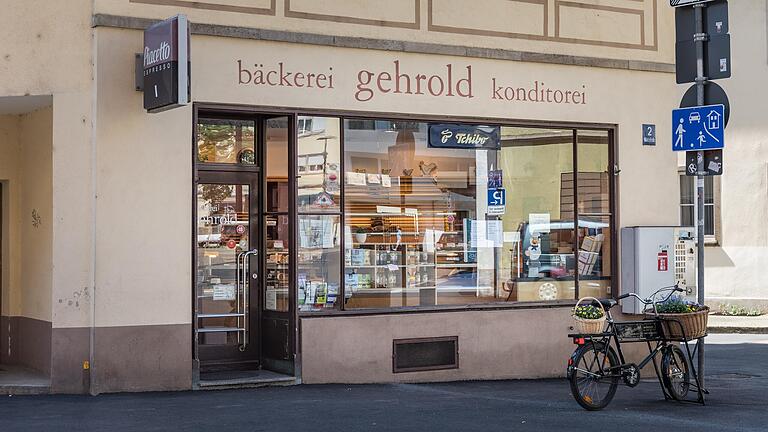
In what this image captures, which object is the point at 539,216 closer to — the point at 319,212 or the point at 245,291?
the point at 319,212

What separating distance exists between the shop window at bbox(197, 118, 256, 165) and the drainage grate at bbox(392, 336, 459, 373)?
9.19ft

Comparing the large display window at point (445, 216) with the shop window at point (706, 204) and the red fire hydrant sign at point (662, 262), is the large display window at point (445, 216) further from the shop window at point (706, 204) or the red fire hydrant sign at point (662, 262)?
the shop window at point (706, 204)

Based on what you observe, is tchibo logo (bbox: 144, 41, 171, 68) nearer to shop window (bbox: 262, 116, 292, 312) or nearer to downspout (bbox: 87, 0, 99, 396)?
downspout (bbox: 87, 0, 99, 396)

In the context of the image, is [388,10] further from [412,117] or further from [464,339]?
[464,339]

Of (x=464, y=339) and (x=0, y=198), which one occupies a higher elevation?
(x=0, y=198)

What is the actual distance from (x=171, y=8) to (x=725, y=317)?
51.6 ft

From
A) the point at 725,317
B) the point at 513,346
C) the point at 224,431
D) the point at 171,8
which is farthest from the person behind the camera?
the point at 725,317

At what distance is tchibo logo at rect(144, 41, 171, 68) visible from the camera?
406 inches

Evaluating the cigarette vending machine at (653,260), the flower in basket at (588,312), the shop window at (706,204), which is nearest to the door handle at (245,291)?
the flower in basket at (588,312)

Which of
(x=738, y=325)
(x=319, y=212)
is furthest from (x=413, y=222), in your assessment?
(x=738, y=325)

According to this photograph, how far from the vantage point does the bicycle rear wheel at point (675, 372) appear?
1106 cm

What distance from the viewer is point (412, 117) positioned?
12648mm

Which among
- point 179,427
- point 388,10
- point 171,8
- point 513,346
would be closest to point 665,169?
point 513,346

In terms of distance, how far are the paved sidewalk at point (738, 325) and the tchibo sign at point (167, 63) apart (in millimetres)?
13415
